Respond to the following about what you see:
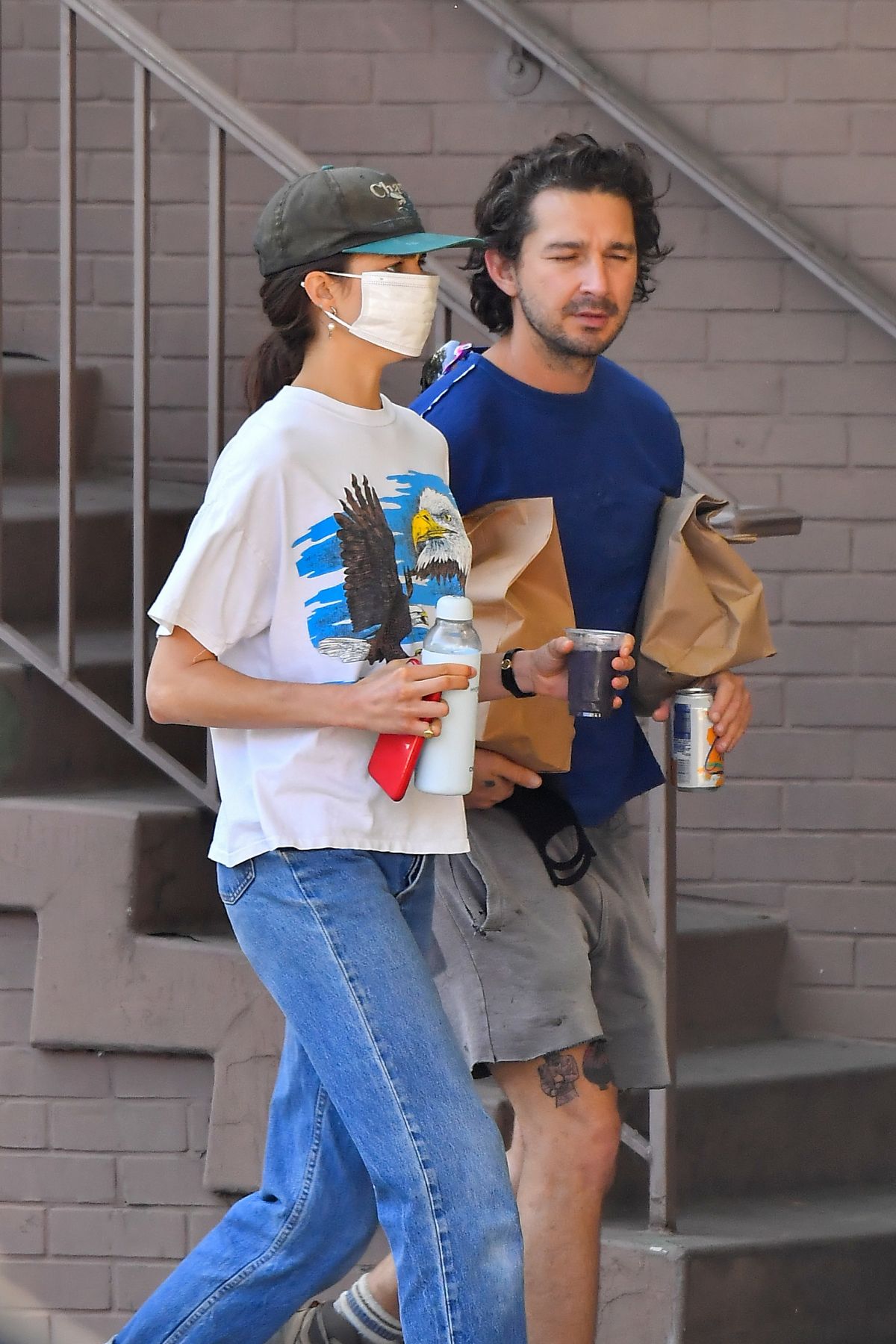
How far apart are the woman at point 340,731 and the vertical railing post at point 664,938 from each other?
73 cm

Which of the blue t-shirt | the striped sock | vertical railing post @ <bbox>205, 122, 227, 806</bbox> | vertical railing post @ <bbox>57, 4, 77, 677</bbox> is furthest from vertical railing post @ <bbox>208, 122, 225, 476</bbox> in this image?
the striped sock

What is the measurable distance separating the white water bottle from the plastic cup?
0.16 meters

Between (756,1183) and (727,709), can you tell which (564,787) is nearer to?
(727,709)

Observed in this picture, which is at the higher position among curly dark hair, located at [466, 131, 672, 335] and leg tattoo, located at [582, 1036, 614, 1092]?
curly dark hair, located at [466, 131, 672, 335]

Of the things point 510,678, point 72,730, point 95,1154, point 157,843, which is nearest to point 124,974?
point 157,843

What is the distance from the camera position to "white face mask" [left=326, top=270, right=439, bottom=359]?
201 cm

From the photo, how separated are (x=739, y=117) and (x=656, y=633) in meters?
1.83

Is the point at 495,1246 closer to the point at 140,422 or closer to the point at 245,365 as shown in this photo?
the point at 245,365

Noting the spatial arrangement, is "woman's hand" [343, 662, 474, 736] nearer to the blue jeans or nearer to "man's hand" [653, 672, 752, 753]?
the blue jeans

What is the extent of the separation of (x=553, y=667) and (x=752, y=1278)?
1314mm

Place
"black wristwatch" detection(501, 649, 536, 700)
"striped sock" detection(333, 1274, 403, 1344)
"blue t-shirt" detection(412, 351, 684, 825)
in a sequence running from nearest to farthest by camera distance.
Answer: "black wristwatch" detection(501, 649, 536, 700) → "blue t-shirt" detection(412, 351, 684, 825) → "striped sock" detection(333, 1274, 403, 1344)

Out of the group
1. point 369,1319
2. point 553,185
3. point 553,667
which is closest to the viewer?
point 553,667

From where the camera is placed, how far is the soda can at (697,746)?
2.28 meters

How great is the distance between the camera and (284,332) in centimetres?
208
